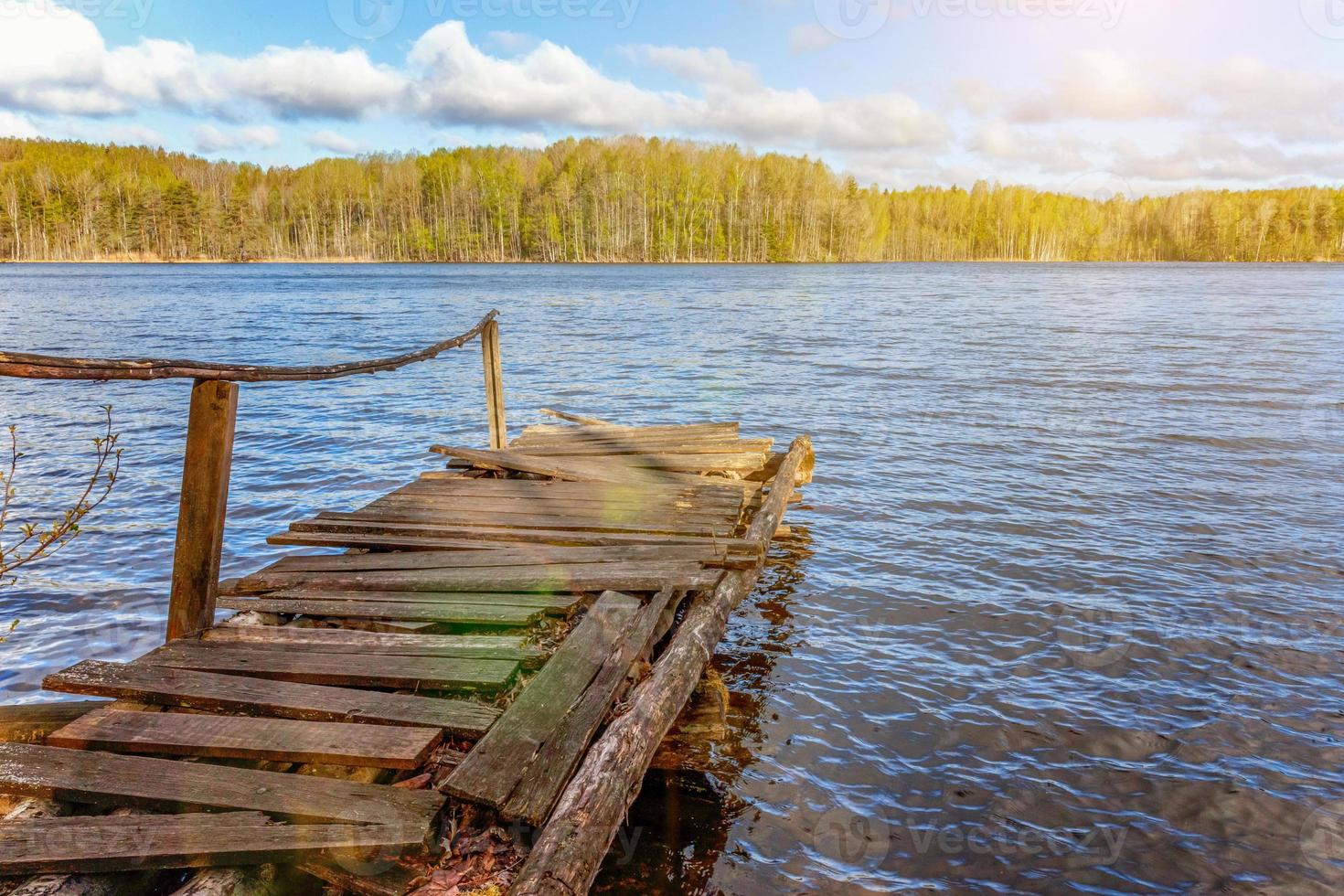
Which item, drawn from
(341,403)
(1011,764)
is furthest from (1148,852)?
(341,403)

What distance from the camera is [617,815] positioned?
134 inches

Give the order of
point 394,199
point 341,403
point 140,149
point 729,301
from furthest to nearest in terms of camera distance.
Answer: point 140,149, point 394,199, point 729,301, point 341,403

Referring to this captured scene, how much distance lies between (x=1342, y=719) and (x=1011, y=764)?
7.97 ft

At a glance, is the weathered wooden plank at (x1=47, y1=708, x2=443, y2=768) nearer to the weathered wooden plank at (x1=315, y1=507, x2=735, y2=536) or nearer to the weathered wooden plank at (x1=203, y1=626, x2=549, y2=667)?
the weathered wooden plank at (x1=203, y1=626, x2=549, y2=667)

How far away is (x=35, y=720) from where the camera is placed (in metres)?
3.61

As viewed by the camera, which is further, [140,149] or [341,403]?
[140,149]

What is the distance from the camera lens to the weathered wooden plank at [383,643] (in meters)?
4.42

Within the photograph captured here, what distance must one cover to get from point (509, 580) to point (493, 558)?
50 cm

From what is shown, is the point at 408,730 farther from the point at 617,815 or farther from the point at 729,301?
the point at 729,301

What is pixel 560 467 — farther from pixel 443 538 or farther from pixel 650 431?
pixel 650 431

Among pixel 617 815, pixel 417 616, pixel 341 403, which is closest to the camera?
pixel 617 815

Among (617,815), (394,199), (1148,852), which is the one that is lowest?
(1148,852)

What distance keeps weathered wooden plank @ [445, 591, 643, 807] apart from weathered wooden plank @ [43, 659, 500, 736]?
17cm

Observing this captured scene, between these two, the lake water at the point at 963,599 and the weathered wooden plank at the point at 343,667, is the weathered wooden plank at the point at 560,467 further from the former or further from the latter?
the weathered wooden plank at the point at 343,667
